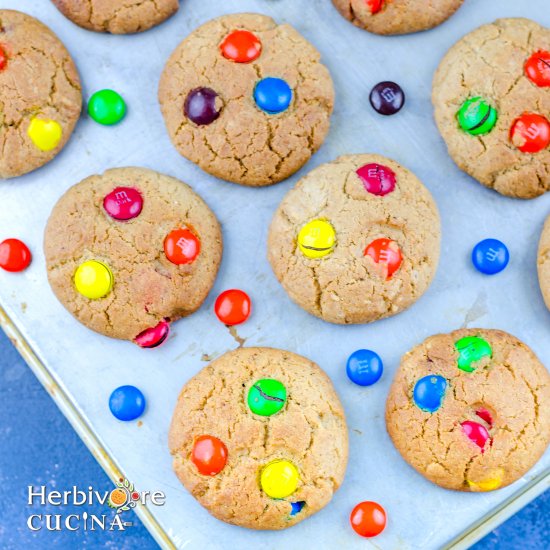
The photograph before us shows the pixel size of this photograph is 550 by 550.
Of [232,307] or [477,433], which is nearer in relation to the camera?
[477,433]

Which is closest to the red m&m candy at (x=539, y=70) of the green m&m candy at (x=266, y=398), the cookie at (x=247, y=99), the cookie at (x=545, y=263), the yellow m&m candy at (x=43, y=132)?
the cookie at (x=545, y=263)

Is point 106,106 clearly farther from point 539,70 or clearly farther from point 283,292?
point 539,70

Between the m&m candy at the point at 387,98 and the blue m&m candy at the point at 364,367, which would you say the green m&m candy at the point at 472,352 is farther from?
the m&m candy at the point at 387,98

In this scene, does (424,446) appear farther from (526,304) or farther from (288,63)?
(288,63)

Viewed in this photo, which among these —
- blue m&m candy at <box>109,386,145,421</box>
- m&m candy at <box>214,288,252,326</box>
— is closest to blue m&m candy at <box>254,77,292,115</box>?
m&m candy at <box>214,288,252,326</box>

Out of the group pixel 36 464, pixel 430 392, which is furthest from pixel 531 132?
pixel 36 464
